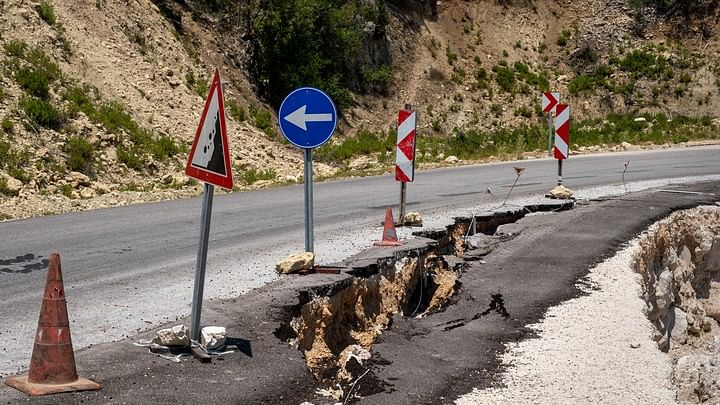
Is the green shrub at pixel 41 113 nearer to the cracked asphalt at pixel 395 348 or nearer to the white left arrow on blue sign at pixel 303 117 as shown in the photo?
the white left arrow on blue sign at pixel 303 117

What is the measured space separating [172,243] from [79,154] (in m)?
6.82

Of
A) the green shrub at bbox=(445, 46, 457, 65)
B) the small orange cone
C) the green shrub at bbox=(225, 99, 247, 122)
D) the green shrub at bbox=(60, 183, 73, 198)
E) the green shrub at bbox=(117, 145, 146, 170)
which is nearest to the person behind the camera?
the small orange cone

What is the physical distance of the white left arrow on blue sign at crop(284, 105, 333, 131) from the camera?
7.63 metres

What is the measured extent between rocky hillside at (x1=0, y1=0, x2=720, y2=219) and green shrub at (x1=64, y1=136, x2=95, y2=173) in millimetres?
33

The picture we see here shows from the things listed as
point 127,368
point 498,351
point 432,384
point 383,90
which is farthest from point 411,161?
point 383,90

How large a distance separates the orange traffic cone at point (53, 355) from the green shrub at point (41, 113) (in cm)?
1222

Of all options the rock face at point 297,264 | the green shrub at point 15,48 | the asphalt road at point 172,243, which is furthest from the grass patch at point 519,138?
the rock face at point 297,264

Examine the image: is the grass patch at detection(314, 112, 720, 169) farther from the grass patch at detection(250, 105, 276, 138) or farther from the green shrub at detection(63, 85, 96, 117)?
the green shrub at detection(63, 85, 96, 117)

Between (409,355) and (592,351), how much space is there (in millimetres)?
1426

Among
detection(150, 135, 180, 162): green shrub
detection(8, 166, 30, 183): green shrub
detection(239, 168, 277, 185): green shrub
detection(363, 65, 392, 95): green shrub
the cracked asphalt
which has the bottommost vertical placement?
the cracked asphalt

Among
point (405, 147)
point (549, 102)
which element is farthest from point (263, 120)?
point (405, 147)

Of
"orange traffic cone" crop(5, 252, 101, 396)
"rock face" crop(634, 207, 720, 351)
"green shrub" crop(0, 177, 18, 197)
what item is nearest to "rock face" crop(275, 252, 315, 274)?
"orange traffic cone" crop(5, 252, 101, 396)

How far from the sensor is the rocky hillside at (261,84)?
15930 millimetres

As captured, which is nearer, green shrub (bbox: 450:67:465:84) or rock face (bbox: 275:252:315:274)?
rock face (bbox: 275:252:315:274)
